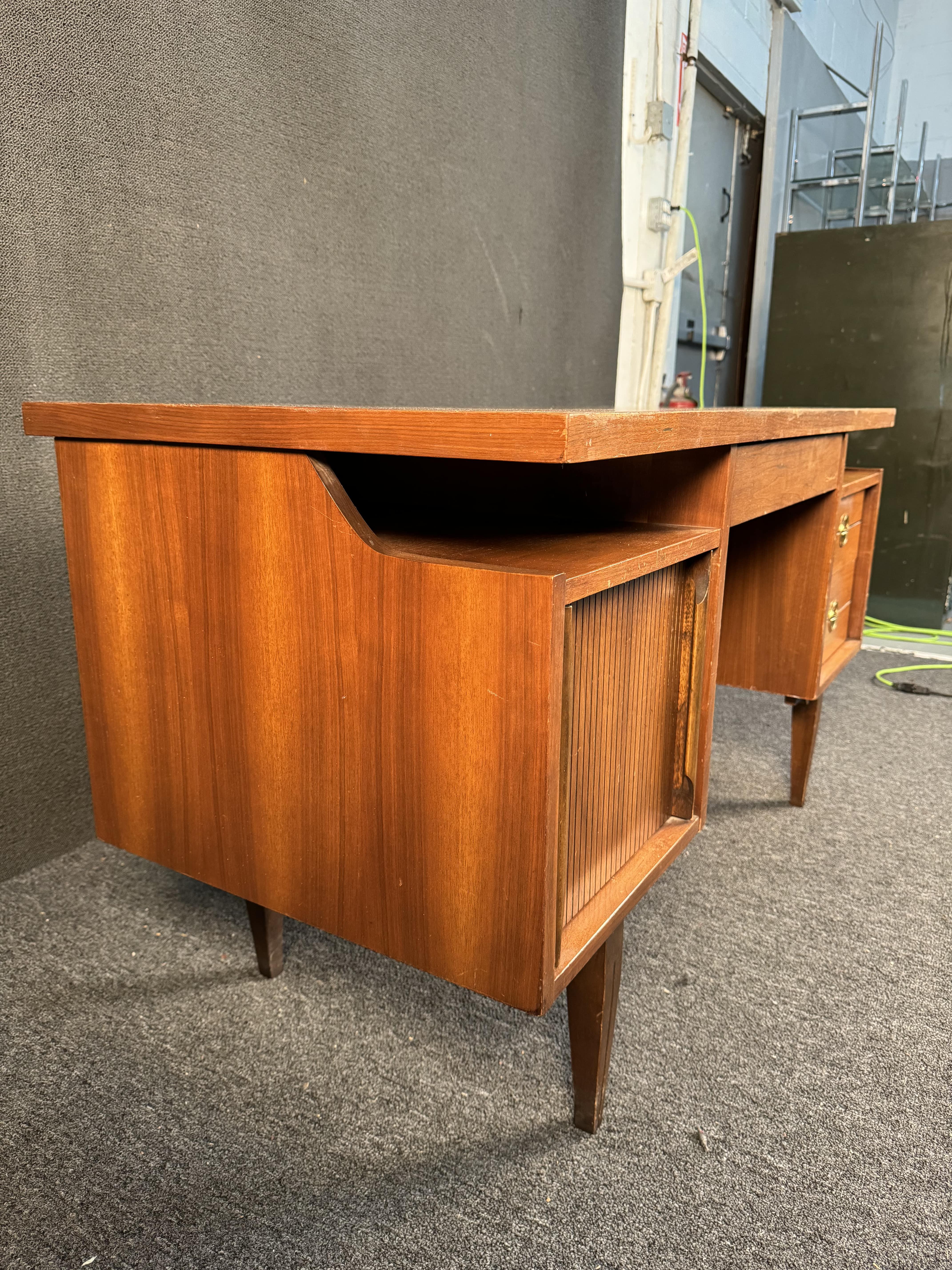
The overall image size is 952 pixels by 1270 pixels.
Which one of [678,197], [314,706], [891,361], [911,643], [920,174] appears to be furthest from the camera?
[920,174]

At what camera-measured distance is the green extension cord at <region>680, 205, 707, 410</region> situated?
3.03m

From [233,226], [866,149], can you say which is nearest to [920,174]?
[866,149]

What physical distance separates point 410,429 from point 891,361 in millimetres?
2393

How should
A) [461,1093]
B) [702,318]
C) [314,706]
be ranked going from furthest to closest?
[702,318], [461,1093], [314,706]

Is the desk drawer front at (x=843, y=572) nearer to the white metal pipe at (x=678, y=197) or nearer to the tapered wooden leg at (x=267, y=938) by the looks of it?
the tapered wooden leg at (x=267, y=938)

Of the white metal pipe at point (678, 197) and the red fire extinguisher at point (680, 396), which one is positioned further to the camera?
the red fire extinguisher at point (680, 396)

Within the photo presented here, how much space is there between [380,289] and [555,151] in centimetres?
84

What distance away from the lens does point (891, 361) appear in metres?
2.45

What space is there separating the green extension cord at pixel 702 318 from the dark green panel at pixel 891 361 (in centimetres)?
48

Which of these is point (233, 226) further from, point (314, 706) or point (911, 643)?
point (911, 643)

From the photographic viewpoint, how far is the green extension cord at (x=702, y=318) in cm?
303

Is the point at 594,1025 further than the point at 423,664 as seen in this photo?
Yes

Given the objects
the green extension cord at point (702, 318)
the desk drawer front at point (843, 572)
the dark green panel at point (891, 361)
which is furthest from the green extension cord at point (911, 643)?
the green extension cord at point (702, 318)

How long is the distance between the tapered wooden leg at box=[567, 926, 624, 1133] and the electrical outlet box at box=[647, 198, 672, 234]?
2404 mm
